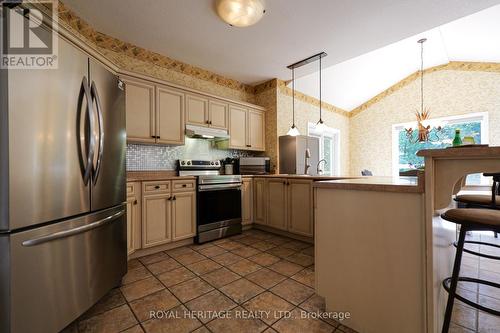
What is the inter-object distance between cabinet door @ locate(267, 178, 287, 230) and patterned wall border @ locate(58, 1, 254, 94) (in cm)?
209

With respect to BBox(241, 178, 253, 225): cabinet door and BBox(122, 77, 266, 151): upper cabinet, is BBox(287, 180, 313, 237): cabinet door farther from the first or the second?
BBox(122, 77, 266, 151): upper cabinet

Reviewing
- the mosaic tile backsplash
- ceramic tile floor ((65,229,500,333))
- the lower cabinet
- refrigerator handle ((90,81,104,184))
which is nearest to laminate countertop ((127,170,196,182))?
the mosaic tile backsplash

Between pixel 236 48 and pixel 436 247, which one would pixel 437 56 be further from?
pixel 436 247

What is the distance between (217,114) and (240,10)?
1600mm

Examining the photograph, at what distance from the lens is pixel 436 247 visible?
3.60ft

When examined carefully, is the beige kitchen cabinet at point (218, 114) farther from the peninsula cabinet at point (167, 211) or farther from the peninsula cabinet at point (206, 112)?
the peninsula cabinet at point (167, 211)

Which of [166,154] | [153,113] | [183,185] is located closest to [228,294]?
[183,185]

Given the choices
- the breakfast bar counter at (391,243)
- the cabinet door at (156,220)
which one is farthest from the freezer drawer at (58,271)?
the breakfast bar counter at (391,243)

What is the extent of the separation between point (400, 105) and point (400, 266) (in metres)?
5.59

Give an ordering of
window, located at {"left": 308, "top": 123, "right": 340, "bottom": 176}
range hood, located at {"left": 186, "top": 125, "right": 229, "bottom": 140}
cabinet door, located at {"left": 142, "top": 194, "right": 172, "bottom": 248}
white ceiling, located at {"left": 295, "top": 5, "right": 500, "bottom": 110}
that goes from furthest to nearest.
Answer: window, located at {"left": 308, "top": 123, "right": 340, "bottom": 176}, white ceiling, located at {"left": 295, "top": 5, "right": 500, "bottom": 110}, range hood, located at {"left": 186, "top": 125, "right": 229, "bottom": 140}, cabinet door, located at {"left": 142, "top": 194, "right": 172, "bottom": 248}

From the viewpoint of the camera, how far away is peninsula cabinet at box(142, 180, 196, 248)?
2.37 m

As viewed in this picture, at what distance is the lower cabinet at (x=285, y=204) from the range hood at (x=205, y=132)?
A: 913 millimetres

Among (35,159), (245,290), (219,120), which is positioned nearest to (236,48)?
(219,120)

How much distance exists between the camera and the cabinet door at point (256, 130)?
3.87 m
